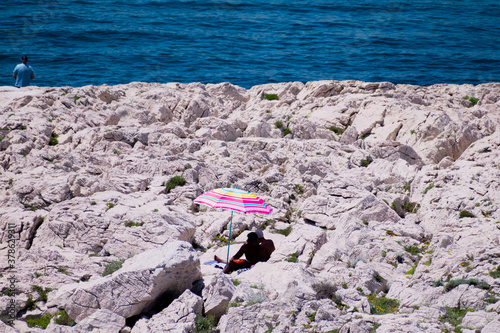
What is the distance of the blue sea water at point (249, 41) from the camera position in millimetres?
41781

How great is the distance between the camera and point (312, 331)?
7.28m

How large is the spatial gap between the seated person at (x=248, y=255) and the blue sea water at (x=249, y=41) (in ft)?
95.4

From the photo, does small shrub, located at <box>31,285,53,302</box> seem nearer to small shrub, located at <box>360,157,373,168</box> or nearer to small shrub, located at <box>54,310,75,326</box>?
small shrub, located at <box>54,310,75,326</box>

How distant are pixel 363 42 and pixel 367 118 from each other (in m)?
35.5

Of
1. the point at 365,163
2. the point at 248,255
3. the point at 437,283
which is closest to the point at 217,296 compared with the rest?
the point at 248,255

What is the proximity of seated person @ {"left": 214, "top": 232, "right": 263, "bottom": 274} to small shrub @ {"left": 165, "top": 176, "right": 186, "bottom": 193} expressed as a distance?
162 inches

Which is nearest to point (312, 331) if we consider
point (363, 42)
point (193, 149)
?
point (193, 149)

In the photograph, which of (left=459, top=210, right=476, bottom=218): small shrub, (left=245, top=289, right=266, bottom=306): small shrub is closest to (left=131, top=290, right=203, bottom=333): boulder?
(left=245, top=289, right=266, bottom=306): small shrub

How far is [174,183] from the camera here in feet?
48.0

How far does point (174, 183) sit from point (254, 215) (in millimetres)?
2889

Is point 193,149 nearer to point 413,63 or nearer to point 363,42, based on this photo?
point 413,63

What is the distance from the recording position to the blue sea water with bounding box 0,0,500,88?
4178 centimetres

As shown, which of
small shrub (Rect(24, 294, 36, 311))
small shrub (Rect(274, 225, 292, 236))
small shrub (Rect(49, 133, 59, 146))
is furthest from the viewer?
small shrub (Rect(49, 133, 59, 146))

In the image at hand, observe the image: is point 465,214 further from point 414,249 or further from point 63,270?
point 63,270
